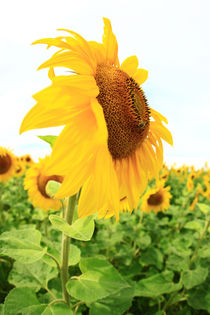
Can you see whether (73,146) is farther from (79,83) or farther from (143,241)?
(143,241)

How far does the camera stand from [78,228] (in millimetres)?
1421

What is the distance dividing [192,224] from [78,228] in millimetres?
2388

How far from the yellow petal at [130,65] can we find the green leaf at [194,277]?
208 centimetres

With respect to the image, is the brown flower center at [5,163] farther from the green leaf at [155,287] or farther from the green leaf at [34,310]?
the green leaf at [34,310]

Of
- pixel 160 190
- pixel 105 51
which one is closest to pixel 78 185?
pixel 105 51

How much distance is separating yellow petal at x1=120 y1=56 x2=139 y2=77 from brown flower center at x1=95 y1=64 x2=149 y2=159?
0.87 ft

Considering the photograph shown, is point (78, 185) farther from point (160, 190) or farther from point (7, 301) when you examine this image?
point (160, 190)

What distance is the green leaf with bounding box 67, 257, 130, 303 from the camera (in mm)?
1463

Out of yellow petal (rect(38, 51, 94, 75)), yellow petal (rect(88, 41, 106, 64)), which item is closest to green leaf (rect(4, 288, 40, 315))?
yellow petal (rect(38, 51, 94, 75))

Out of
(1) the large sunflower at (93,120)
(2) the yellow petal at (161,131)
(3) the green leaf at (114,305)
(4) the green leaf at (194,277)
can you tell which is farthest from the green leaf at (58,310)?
(4) the green leaf at (194,277)

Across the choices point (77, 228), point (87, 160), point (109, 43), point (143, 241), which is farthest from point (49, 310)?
point (143, 241)

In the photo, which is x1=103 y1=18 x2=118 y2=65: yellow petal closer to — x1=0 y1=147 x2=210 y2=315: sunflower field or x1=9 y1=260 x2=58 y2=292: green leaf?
x1=0 y1=147 x2=210 y2=315: sunflower field

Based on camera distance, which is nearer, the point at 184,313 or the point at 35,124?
the point at 35,124

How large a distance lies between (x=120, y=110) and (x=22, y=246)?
92cm
